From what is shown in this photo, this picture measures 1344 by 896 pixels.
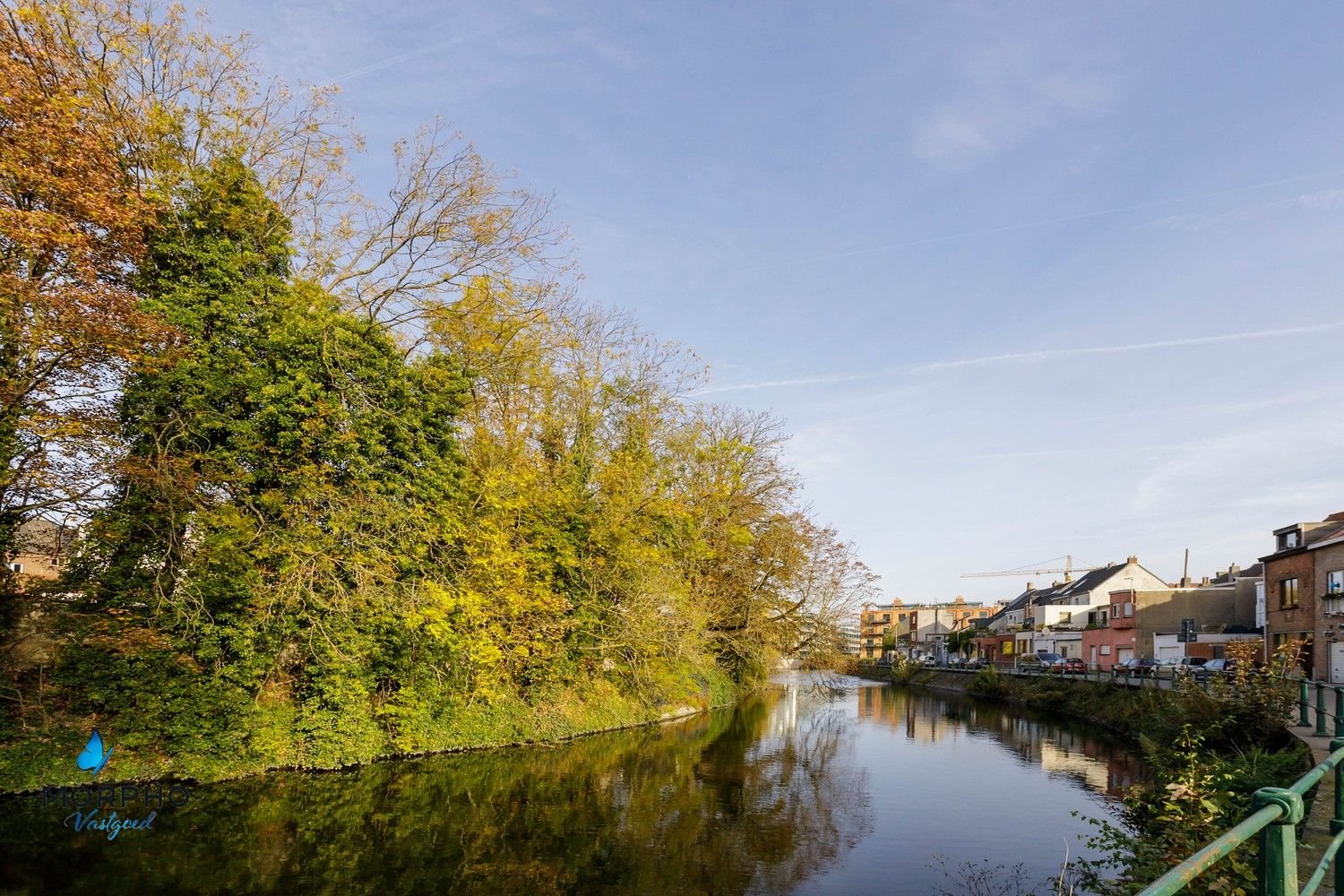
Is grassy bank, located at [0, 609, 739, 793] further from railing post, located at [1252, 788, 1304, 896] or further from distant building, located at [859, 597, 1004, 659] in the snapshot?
distant building, located at [859, 597, 1004, 659]

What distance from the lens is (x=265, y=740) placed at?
→ 18.9 m

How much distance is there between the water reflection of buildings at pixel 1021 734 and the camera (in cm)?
2344

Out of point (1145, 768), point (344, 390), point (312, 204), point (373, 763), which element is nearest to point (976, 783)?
point (1145, 768)

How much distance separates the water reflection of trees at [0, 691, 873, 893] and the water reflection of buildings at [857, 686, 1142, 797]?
7.32m

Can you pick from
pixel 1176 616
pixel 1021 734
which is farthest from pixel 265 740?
pixel 1176 616

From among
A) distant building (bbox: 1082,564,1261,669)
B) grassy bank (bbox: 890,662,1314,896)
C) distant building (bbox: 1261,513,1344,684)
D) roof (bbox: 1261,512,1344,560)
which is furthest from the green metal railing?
distant building (bbox: 1082,564,1261,669)

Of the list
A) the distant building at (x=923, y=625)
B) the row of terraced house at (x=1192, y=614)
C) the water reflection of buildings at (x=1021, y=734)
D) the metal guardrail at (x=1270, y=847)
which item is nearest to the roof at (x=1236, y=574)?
the row of terraced house at (x=1192, y=614)

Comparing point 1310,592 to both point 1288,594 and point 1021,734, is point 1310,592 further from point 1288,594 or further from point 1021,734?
point 1021,734

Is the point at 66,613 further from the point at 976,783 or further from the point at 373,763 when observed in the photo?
the point at 976,783

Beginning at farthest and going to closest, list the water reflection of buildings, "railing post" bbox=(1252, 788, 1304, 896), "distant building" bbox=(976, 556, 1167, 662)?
"distant building" bbox=(976, 556, 1167, 662)
the water reflection of buildings
"railing post" bbox=(1252, 788, 1304, 896)

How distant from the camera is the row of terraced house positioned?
3422 centimetres

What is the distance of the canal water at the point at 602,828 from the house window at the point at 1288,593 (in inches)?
731

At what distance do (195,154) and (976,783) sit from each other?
2600cm

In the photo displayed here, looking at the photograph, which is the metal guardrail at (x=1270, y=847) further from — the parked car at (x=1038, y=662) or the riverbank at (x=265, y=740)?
the parked car at (x=1038, y=662)
